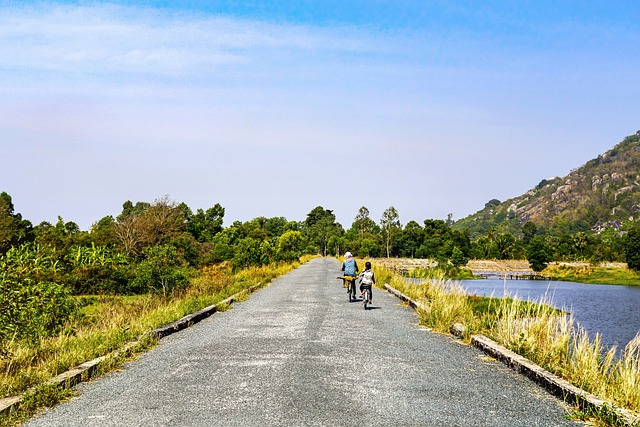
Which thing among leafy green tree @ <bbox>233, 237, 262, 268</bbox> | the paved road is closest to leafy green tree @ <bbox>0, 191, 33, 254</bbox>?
leafy green tree @ <bbox>233, 237, 262, 268</bbox>

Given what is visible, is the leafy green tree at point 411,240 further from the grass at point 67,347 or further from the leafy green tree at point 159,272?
the grass at point 67,347

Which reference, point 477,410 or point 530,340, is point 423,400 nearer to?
point 477,410

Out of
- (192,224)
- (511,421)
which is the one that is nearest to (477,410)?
(511,421)

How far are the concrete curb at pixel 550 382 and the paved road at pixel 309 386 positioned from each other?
179 millimetres

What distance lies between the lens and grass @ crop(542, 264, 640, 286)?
8138 centimetres

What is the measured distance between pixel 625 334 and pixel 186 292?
799 inches

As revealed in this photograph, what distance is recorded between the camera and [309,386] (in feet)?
23.7

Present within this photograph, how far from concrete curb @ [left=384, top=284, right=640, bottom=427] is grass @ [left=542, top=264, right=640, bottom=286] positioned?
3110 inches

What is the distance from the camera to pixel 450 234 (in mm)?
141375

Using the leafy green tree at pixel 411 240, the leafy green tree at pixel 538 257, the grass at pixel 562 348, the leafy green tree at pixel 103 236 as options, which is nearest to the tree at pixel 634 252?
the leafy green tree at pixel 538 257

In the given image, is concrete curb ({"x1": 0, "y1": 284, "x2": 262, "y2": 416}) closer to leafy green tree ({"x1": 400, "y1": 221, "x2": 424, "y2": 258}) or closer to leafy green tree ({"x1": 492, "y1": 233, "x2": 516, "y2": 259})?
leafy green tree ({"x1": 492, "y1": 233, "x2": 516, "y2": 259})

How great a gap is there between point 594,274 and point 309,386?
305 feet

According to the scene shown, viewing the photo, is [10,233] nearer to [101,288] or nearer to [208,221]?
[101,288]

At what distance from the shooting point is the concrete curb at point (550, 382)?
5884 millimetres
